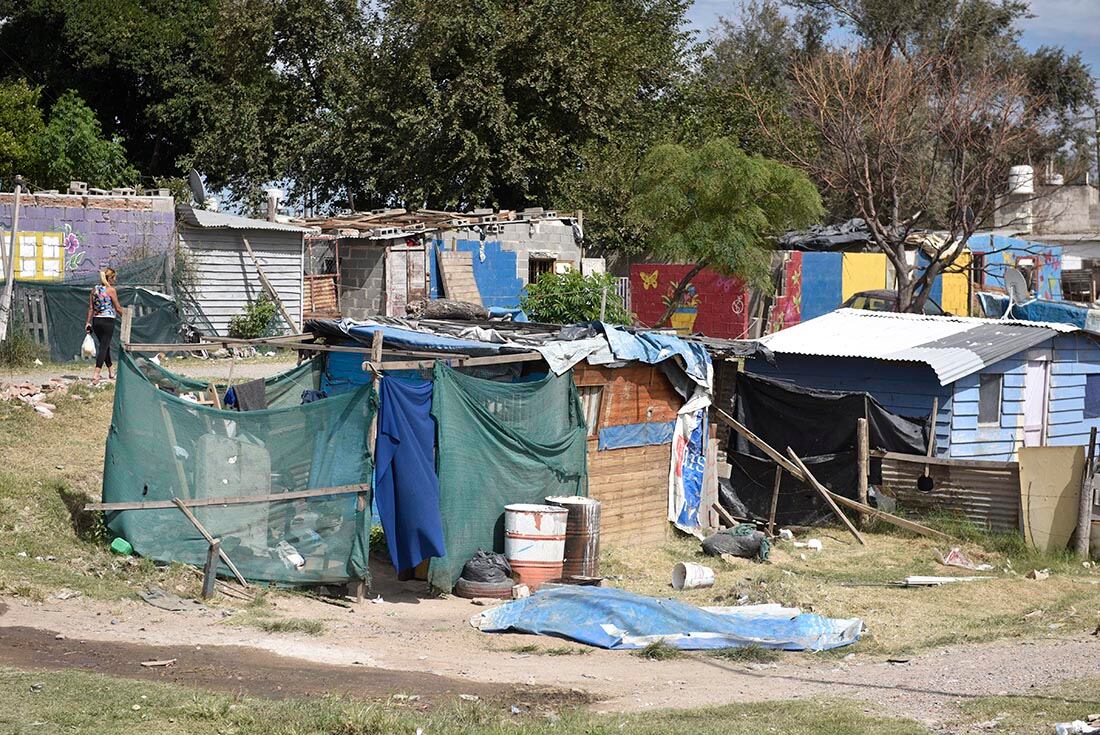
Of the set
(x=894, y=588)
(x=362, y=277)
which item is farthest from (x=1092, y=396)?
(x=362, y=277)

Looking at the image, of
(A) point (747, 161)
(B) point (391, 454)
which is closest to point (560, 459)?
(B) point (391, 454)

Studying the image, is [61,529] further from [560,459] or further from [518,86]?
[518,86]

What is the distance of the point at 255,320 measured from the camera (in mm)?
26625

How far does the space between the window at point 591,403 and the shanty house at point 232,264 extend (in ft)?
42.7

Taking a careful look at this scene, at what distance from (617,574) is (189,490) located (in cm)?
458

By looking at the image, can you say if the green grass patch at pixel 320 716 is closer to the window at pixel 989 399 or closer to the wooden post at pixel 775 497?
the wooden post at pixel 775 497

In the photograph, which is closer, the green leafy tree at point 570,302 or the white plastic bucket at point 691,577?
the white plastic bucket at point 691,577

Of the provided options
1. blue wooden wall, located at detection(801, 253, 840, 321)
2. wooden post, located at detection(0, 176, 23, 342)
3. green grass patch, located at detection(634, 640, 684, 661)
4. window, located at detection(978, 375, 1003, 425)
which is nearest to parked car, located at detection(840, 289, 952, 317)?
blue wooden wall, located at detection(801, 253, 840, 321)

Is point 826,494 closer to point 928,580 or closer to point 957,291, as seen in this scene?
point 928,580

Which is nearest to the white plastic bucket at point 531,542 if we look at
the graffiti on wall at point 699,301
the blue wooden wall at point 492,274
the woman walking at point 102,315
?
the woman walking at point 102,315

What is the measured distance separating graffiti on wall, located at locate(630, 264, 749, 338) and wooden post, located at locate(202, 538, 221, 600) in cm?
2012

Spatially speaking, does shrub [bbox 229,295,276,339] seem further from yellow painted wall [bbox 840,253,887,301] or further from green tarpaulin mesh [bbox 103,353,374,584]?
green tarpaulin mesh [bbox 103,353,374,584]

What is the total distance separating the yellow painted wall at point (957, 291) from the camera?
3519 centimetres

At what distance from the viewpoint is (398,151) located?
3869cm
